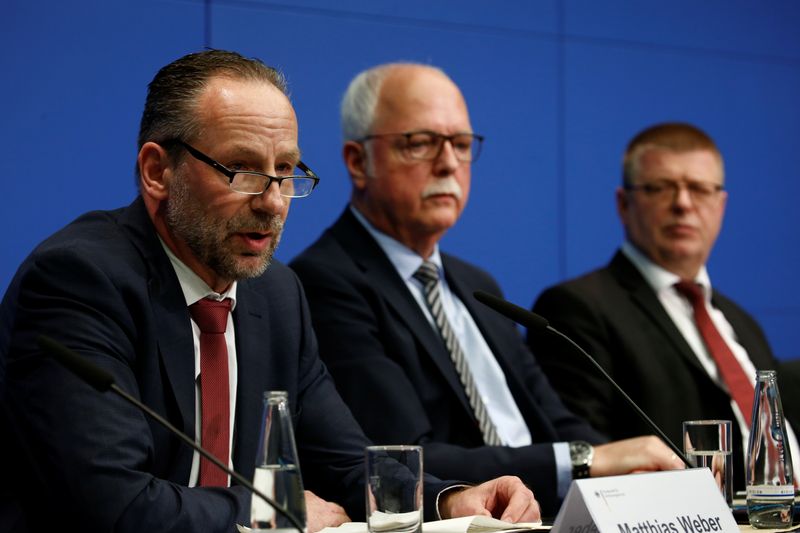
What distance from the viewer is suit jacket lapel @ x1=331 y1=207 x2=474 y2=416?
2.57 m

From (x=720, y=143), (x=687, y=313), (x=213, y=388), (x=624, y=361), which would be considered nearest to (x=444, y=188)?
(x=624, y=361)

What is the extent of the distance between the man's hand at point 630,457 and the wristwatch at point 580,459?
1 centimetres

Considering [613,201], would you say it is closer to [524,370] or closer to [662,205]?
[662,205]

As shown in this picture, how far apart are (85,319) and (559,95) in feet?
8.99

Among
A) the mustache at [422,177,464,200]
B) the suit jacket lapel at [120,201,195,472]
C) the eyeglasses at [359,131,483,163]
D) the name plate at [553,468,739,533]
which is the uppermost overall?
the eyeglasses at [359,131,483,163]

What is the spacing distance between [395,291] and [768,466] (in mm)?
1085

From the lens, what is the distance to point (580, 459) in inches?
94.5

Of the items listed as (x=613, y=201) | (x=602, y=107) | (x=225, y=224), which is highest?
(x=602, y=107)

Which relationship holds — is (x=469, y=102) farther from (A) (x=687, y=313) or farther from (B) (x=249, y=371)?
(B) (x=249, y=371)

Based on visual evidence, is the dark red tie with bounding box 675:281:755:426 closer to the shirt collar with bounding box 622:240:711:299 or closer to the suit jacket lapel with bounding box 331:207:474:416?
the shirt collar with bounding box 622:240:711:299

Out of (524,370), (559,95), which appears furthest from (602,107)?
(524,370)

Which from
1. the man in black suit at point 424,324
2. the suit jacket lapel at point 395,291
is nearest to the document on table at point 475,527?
the man in black suit at point 424,324

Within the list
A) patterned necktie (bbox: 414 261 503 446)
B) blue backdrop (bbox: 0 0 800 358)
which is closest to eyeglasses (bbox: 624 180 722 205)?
blue backdrop (bbox: 0 0 800 358)

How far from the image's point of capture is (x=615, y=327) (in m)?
3.15
